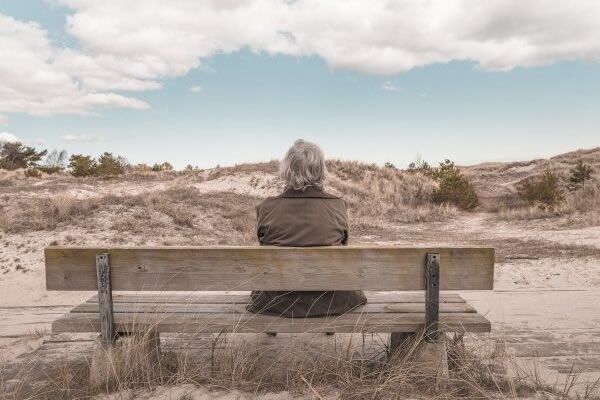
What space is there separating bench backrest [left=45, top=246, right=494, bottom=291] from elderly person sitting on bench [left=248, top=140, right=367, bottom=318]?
12.4 inches

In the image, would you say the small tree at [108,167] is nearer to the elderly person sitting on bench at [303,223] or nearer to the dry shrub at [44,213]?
the dry shrub at [44,213]

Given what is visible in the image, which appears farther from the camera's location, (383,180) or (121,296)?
(383,180)

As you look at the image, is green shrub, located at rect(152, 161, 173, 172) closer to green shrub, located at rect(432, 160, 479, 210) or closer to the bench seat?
green shrub, located at rect(432, 160, 479, 210)

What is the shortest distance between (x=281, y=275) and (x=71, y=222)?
937 centimetres

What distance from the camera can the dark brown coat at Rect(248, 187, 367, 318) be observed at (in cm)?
319

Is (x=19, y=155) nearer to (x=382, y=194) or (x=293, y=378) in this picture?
(x=382, y=194)

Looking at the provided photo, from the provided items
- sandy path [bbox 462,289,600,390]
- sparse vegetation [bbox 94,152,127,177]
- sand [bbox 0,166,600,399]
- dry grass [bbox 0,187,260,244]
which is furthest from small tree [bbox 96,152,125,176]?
sandy path [bbox 462,289,600,390]

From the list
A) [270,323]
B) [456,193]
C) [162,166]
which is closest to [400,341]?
[270,323]

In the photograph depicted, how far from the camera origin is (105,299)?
9.84ft

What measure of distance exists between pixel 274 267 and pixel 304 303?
0.45 meters

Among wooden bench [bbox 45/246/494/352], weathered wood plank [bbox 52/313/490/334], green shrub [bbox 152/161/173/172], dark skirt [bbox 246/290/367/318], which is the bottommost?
weathered wood plank [bbox 52/313/490/334]

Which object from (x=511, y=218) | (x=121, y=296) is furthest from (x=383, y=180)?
(x=121, y=296)

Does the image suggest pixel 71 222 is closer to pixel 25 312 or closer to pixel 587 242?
pixel 25 312

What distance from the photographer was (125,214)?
1189 centimetres
